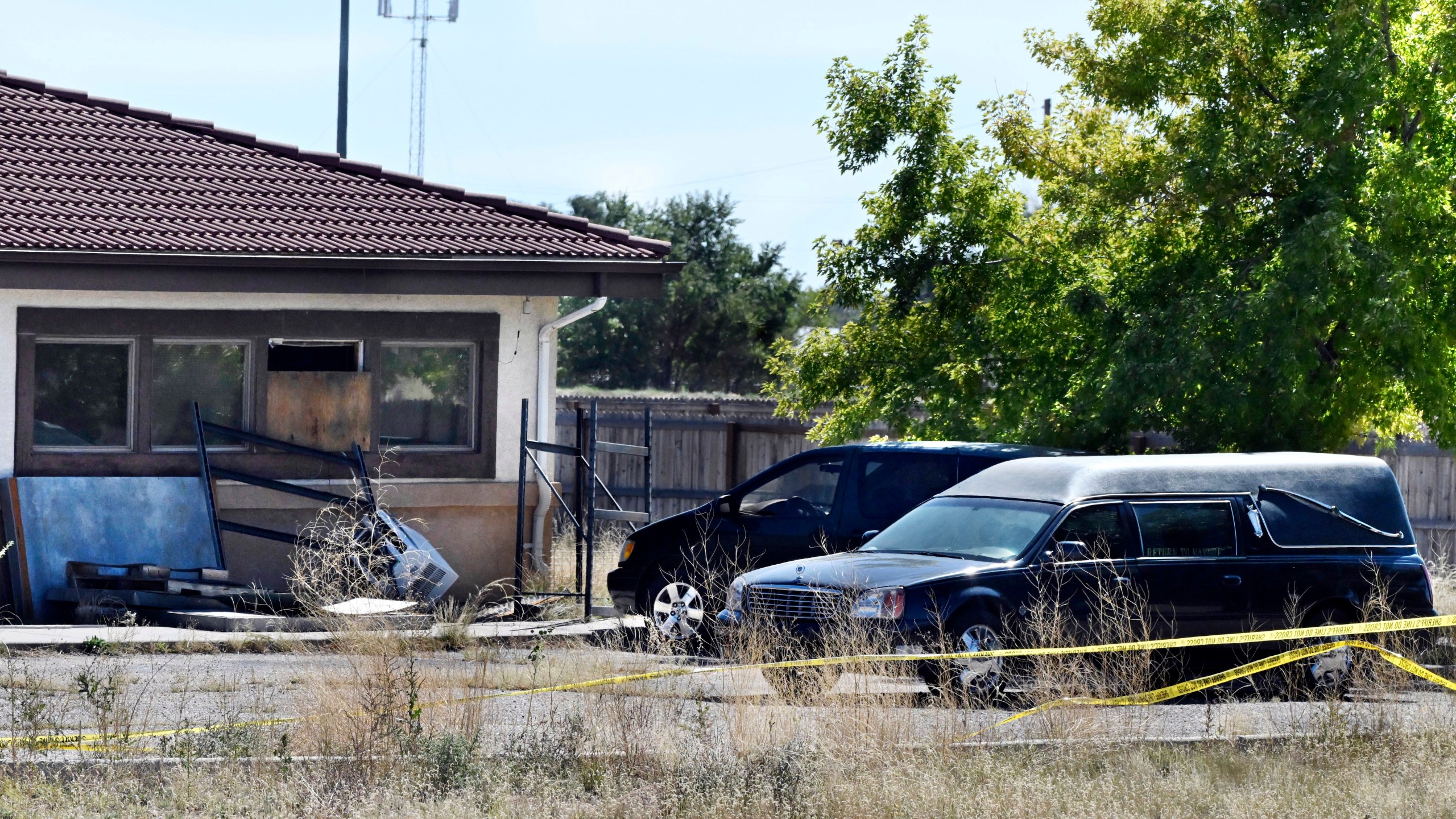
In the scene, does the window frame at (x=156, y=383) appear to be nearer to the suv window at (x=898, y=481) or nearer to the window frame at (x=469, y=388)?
the window frame at (x=469, y=388)

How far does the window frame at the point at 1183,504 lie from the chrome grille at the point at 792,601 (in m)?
2.12

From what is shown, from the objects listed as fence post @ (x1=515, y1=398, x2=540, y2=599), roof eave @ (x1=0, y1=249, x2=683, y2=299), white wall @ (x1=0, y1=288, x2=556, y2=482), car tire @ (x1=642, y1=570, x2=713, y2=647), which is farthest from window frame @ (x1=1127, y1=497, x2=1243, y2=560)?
white wall @ (x1=0, y1=288, x2=556, y2=482)

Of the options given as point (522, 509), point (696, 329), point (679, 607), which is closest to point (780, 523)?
point (679, 607)

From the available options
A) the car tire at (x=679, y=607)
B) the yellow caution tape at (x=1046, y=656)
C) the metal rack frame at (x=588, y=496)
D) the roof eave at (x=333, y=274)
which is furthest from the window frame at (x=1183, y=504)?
the roof eave at (x=333, y=274)

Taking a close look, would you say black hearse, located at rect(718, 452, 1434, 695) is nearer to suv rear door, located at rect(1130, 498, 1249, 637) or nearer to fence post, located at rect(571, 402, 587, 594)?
suv rear door, located at rect(1130, 498, 1249, 637)

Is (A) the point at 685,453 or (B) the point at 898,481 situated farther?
(A) the point at 685,453

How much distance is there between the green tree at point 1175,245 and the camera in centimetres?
1296

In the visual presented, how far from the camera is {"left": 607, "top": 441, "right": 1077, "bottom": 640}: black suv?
12422 mm

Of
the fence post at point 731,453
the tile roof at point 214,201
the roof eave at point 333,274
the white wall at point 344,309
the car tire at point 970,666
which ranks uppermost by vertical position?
the tile roof at point 214,201

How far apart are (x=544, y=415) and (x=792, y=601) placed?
19.0 feet

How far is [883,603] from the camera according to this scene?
380 inches

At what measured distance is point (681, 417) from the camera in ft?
68.1

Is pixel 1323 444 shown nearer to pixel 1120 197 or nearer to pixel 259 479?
pixel 1120 197

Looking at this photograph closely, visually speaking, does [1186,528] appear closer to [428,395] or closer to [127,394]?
[428,395]
